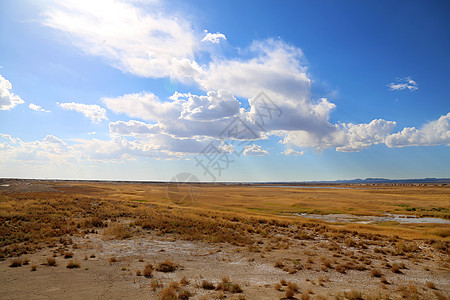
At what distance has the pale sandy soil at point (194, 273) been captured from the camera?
947 centimetres

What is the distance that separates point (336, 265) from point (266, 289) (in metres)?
5.68

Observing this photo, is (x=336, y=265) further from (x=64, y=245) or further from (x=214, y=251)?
(x=64, y=245)

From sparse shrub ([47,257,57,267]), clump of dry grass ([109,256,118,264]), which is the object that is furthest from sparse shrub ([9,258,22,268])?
clump of dry grass ([109,256,118,264])

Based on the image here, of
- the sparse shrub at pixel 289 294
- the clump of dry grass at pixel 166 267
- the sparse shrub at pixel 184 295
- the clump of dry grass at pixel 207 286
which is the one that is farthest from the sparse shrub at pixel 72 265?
the sparse shrub at pixel 289 294

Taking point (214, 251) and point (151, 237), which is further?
point (151, 237)

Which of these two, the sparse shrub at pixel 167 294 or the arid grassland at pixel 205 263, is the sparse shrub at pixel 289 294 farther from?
the sparse shrub at pixel 167 294

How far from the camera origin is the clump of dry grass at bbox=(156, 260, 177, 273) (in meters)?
12.1

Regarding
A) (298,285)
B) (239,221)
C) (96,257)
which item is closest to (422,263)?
(298,285)

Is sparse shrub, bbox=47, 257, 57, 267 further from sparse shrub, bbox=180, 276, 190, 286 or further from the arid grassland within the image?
sparse shrub, bbox=180, 276, 190, 286

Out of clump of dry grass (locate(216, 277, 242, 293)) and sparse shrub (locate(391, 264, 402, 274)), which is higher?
clump of dry grass (locate(216, 277, 242, 293))

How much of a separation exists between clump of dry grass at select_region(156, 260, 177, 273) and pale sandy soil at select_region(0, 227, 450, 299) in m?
0.40

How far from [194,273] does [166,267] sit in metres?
1.51

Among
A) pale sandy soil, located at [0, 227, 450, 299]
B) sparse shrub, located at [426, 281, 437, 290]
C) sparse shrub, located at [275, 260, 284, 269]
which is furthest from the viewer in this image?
sparse shrub, located at [275, 260, 284, 269]

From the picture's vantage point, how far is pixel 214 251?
16.2 m
